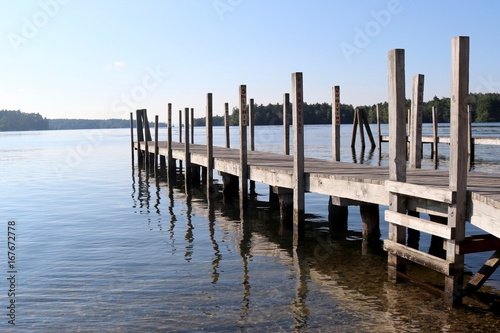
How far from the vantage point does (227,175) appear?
55.1ft

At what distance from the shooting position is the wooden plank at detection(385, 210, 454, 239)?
6703 millimetres

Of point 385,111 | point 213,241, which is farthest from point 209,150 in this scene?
point 385,111

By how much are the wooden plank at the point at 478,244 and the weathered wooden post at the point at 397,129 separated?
1.14 metres

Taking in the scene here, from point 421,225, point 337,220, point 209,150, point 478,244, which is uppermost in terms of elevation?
point 209,150

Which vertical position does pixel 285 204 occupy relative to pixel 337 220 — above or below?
above

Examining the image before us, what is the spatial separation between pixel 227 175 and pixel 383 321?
10.4 m

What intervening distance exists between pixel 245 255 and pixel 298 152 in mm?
2254

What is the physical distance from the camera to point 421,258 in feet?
23.6

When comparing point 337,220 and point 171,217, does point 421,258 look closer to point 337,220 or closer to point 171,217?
point 337,220

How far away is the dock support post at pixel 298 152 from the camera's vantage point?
10.7m

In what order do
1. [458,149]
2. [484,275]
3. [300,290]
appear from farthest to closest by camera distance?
[300,290] → [484,275] → [458,149]

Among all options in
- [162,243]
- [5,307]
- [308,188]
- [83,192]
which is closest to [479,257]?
[308,188]

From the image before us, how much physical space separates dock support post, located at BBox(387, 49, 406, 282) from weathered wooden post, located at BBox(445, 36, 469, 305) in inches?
42.2

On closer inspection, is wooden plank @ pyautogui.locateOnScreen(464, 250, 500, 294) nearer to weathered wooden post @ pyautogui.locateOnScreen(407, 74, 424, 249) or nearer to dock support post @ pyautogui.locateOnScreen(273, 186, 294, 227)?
weathered wooden post @ pyautogui.locateOnScreen(407, 74, 424, 249)
